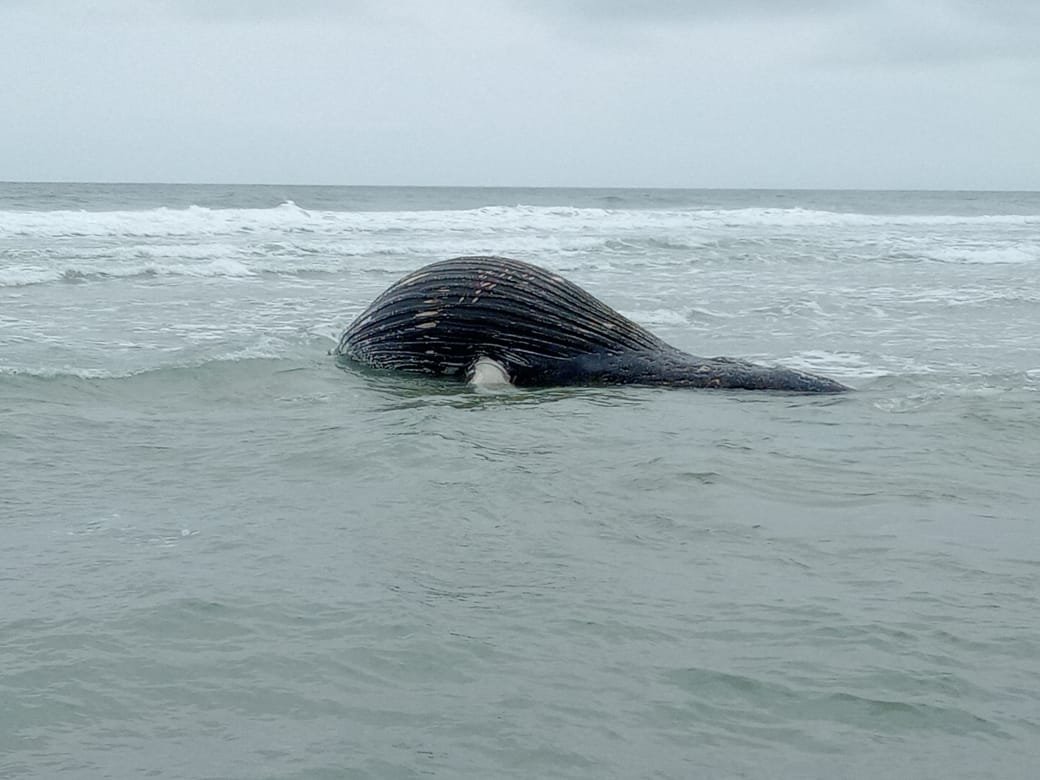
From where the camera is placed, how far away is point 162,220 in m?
32.4

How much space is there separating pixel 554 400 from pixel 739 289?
946 cm

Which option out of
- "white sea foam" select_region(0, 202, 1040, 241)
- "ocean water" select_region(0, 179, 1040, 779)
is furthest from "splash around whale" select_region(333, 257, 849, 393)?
"white sea foam" select_region(0, 202, 1040, 241)

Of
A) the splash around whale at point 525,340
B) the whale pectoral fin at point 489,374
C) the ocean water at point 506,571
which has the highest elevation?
the splash around whale at point 525,340

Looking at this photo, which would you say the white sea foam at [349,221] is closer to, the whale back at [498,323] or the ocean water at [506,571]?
the ocean water at [506,571]

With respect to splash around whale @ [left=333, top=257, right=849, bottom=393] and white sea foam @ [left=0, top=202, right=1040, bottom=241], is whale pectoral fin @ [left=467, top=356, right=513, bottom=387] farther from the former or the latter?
white sea foam @ [left=0, top=202, right=1040, bottom=241]

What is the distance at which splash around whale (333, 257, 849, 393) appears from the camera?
26.7ft

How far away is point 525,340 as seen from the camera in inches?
328

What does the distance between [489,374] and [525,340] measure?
A: 353 millimetres

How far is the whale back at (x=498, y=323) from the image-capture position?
Result: 8336 millimetres

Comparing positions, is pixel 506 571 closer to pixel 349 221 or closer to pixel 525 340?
pixel 525 340

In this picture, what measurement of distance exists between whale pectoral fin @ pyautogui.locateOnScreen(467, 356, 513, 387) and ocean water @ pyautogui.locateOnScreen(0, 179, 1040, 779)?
0.70 ft

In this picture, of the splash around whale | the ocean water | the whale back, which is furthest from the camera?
the whale back

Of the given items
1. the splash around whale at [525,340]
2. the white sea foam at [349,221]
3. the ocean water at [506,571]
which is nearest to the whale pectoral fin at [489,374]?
the splash around whale at [525,340]

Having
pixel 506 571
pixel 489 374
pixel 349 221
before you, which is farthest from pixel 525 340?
pixel 349 221
